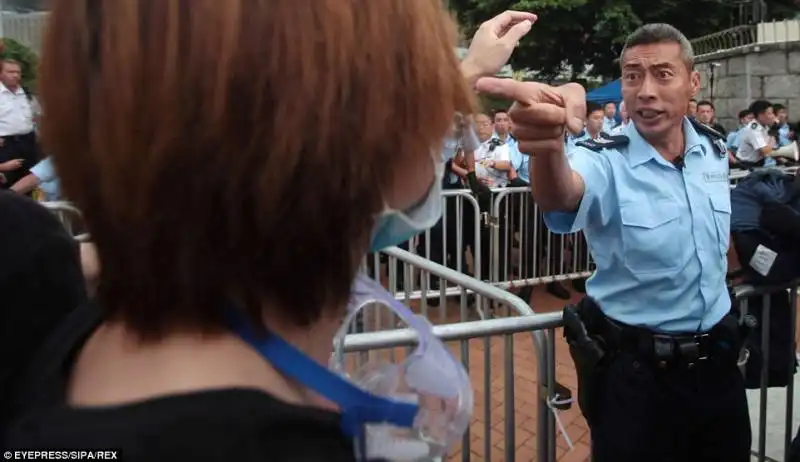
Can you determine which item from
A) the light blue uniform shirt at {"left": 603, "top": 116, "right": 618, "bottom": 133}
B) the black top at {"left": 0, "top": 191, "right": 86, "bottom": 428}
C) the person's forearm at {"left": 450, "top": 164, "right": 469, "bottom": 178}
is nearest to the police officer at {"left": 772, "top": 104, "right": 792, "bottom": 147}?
the light blue uniform shirt at {"left": 603, "top": 116, "right": 618, "bottom": 133}

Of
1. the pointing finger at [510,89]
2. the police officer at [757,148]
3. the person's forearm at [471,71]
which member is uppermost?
the person's forearm at [471,71]

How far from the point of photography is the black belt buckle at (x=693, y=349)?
2.24m

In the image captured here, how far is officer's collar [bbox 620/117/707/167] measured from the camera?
2.38 metres

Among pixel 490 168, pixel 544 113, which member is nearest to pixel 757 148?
pixel 490 168

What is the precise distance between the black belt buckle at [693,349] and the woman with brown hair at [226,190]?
66.6 inches

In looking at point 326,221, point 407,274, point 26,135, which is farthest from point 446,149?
point 26,135

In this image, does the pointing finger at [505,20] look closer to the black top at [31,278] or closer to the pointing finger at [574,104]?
the pointing finger at [574,104]

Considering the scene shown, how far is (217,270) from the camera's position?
2.42 ft

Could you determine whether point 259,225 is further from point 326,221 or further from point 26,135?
point 26,135

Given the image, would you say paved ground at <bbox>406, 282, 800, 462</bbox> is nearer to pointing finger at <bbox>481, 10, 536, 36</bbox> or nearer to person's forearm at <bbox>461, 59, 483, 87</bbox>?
pointing finger at <bbox>481, 10, 536, 36</bbox>

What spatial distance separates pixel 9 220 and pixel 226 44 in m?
0.60

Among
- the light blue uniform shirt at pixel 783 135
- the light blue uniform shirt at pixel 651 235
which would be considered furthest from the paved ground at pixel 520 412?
the light blue uniform shirt at pixel 783 135

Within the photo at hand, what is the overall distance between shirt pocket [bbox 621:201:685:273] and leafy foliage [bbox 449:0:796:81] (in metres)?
21.1

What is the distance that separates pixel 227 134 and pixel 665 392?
6.46 feet
